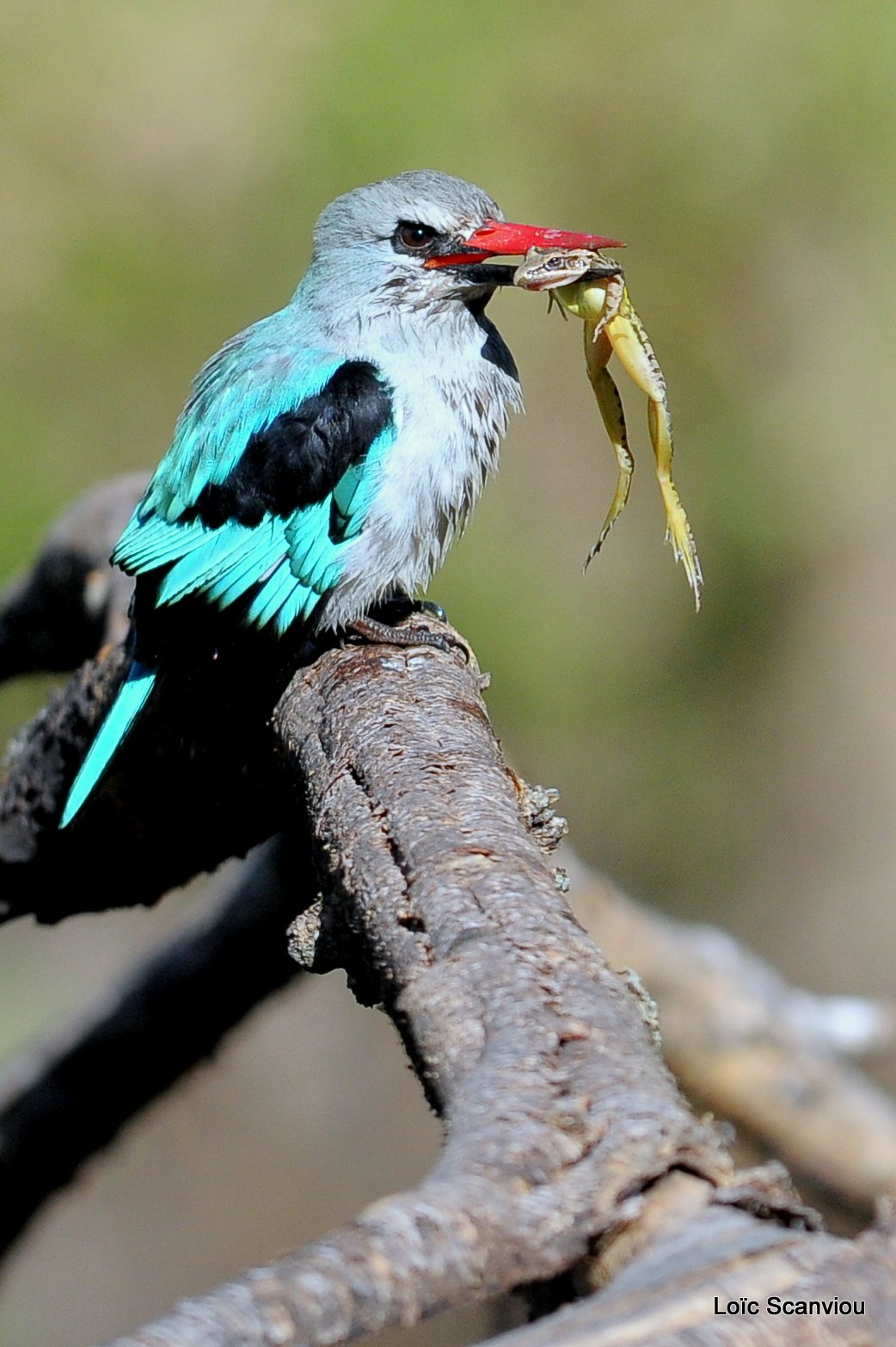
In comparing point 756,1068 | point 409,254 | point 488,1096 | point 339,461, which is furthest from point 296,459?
point 756,1068

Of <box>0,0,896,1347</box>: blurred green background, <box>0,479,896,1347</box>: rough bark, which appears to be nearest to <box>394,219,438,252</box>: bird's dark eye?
<box>0,479,896,1347</box>: rough bark

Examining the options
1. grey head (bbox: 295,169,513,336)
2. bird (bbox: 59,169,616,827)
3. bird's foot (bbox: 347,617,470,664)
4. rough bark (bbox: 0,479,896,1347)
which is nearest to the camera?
rough bark (bbox: 0,479,896,1347)

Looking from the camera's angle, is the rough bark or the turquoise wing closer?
the rough bark

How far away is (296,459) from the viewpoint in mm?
2023

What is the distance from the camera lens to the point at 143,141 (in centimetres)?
441

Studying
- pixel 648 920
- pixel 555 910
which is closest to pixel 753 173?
pixel 648 920

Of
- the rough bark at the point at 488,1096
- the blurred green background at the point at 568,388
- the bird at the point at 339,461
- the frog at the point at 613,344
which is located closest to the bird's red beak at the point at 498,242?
the bird at the point at 339,461

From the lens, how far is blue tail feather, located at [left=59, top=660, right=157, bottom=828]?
1902 mm

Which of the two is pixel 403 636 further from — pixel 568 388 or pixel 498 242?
pixel 568 388

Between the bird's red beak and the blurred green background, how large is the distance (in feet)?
6.65

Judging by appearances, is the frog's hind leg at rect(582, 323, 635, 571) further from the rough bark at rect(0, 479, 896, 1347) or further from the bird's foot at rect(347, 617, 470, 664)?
the rough bark at rect(0, 479, 896, 1347)

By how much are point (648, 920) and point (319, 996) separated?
6.86ft

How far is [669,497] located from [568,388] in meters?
2.54

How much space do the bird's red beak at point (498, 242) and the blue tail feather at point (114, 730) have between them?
75 cm
